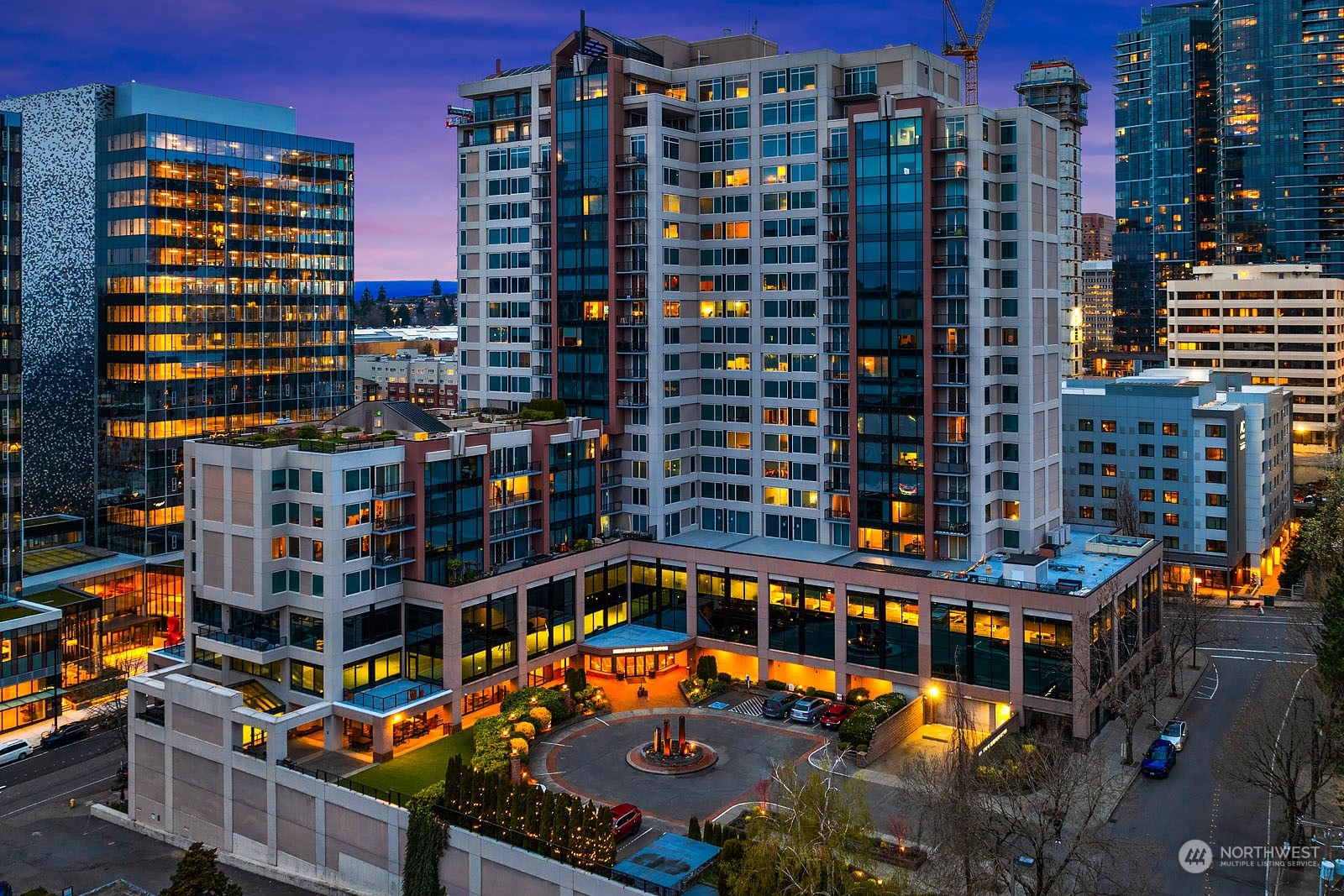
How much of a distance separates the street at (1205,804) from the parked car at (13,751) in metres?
81.3

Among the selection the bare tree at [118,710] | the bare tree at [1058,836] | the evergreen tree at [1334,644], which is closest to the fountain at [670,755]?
the bare tree at [1058,836]

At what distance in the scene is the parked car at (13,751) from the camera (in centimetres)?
8719

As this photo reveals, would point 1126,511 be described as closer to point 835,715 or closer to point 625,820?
point 835,715

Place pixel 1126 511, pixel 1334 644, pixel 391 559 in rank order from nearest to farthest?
pixel 1334 644 → pixel 391 559 → pixel 1126 511

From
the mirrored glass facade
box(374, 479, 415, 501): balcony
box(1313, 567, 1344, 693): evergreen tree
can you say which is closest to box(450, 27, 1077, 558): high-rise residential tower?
box(374, 479, 415, 501): balcony

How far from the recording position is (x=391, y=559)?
81.8 metres

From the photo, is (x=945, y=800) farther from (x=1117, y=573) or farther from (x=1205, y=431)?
(x=1205, y=431)

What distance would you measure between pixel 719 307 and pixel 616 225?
12.3 metres

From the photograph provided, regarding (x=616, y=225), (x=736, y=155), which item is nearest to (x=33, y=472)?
(x=616, y=225)

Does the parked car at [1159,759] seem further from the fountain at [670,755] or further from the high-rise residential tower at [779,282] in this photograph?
the fountain at [670,755]

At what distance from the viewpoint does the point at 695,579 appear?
313 ft

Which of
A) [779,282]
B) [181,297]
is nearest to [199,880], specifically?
[779,282]

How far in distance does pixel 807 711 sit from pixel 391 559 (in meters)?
33.1

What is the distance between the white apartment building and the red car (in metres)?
123
